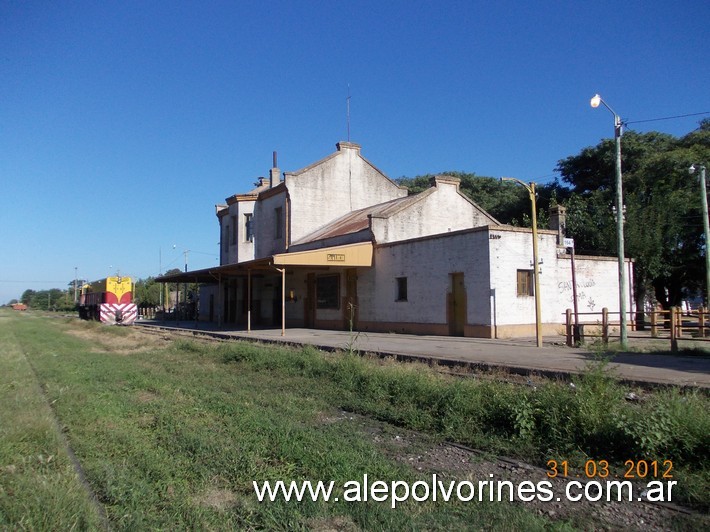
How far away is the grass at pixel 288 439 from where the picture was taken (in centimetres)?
440

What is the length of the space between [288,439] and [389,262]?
761 inches

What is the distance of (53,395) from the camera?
9.79 meters

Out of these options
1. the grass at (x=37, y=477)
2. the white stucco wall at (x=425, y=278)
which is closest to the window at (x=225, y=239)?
the white stucco wall at (x=425, y=278)

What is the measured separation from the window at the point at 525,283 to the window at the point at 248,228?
21407mm

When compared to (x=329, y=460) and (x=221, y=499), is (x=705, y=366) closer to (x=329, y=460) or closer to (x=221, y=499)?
(x=329, y=460)

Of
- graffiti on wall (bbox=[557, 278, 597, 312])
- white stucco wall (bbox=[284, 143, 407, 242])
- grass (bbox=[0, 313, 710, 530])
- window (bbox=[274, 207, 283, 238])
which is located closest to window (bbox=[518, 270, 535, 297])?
graffiti on wall (bbox=[557, 278, 597, 312])

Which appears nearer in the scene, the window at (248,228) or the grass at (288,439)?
the grass at (288,439)

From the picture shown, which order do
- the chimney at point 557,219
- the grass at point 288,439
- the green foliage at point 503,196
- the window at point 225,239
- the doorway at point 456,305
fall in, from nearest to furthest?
the grass at point 288,439, the doorway at point 456,305, the chimney at point 557,219, the window at point 225,239, the green foliage at point 503,196

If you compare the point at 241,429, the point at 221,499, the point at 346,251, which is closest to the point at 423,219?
the point at 346,251

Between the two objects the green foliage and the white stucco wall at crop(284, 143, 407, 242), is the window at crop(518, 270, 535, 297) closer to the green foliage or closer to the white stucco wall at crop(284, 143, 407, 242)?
the green foliage

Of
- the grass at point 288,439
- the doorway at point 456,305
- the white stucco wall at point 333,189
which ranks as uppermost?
the white stucco wall at point 333,189

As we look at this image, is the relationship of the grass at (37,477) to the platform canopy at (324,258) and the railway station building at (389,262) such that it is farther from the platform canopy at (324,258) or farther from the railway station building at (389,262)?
the platform canopy at (324,258)

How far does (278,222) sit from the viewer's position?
35.5 metres

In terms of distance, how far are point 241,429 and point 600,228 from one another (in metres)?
→ 31.8
